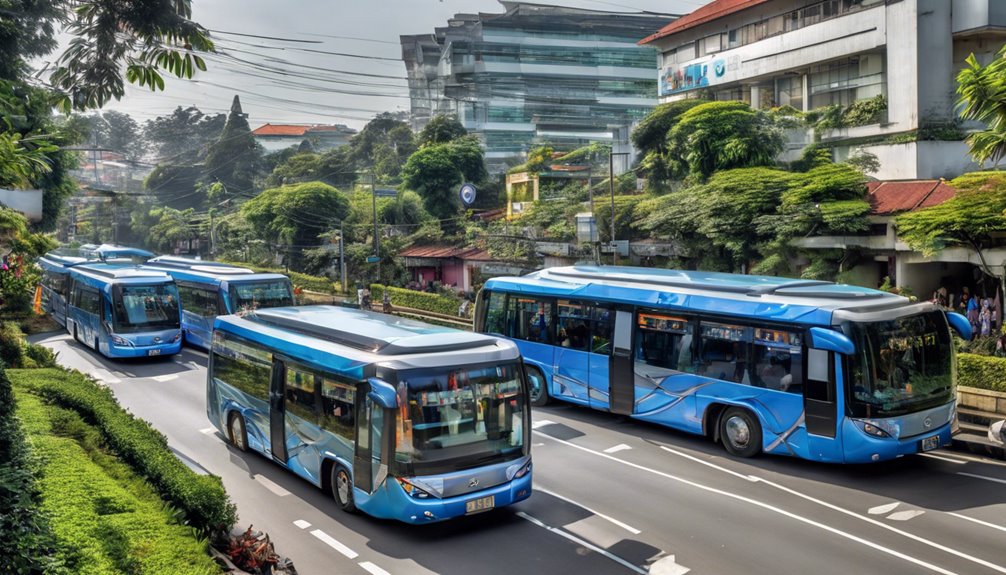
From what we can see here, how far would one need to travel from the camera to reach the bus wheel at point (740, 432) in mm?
13930

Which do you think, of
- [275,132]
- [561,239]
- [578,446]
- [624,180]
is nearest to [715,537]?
[578,446]

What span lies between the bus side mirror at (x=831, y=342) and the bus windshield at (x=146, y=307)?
18365 millimetres

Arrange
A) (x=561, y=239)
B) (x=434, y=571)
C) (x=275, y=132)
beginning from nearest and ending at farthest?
(x=434, y=571), (x=561, y=239), (x=275, y=132)

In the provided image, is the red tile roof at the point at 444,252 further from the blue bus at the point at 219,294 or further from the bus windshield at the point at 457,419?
the bus windshield at the point at 457,419

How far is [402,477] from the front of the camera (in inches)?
396

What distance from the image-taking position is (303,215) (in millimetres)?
53438

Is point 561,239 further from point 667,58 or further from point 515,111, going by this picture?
point 515,111

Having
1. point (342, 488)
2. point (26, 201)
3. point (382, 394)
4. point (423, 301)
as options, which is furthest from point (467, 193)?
point (382, 394)

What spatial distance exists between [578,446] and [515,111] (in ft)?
247

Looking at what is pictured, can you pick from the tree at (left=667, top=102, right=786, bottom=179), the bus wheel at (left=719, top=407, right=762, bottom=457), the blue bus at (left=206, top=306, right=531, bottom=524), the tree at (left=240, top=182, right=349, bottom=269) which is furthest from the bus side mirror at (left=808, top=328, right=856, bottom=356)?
the tree at (left=240, top=182, right=349, bottom=269)

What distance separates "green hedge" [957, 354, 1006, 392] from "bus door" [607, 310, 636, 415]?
6722 mm

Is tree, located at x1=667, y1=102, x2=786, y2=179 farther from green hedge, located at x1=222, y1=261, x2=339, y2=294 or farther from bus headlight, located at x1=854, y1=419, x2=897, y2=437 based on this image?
green hedge, located at x1=222, y1=261, x2=339, y2=294

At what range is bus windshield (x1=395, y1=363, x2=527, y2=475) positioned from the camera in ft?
33.2

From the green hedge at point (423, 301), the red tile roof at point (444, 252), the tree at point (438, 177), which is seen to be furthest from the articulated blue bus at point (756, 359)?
the tree at point (438, 177)
